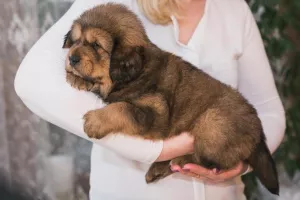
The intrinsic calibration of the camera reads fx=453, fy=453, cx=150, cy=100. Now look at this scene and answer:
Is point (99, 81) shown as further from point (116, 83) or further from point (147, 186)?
point (147, 186)

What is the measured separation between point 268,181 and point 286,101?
0.49 meters

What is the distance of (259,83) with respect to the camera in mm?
929

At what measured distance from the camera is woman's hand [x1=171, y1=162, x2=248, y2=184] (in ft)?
2.57

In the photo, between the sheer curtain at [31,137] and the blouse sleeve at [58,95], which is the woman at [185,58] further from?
the sheer curtain at [31,137]

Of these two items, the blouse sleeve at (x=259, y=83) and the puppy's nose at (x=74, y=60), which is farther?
the blouse sleeve at (x=259, y=83)

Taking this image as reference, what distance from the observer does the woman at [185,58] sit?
0.73 meters

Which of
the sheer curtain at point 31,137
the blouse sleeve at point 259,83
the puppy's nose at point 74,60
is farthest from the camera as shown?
the sheer curtain at point 31,137

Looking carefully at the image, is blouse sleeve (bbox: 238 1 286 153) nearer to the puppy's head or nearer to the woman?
A: the woman

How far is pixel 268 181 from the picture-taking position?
83cm

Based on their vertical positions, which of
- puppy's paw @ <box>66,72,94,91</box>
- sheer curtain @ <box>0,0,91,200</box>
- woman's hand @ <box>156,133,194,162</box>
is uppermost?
puppy's paw @ <box>66,72,94,91</box>

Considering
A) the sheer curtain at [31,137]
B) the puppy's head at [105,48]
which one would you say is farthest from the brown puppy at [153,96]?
the sheer curtain at [31,137]

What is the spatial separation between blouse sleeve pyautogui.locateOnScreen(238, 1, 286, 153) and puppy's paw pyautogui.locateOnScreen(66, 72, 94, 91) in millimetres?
340

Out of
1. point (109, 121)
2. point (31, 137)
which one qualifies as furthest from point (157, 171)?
point (31, 137)

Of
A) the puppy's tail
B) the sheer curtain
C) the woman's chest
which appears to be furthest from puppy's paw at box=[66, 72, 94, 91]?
the sheer curtain
